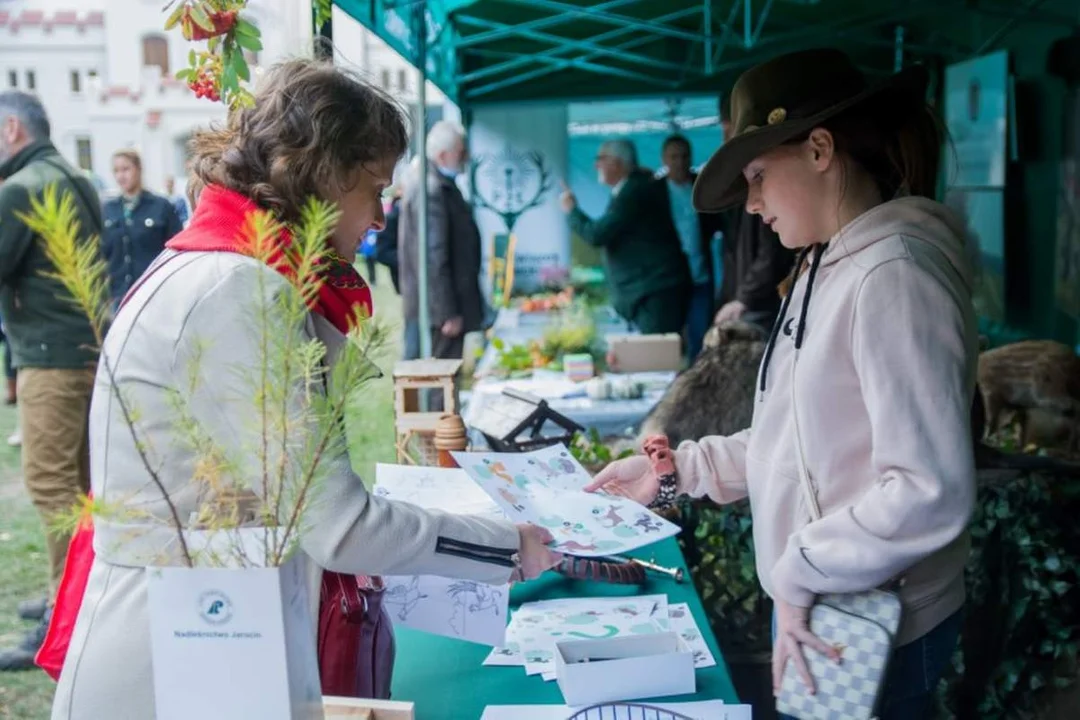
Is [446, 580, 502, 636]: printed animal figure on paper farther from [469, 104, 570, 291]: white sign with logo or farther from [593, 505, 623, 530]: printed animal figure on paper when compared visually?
[469, 104, 570, 291]: white sign with logo

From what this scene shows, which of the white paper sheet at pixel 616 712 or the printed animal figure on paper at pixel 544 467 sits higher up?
the printed animal figure on paper at pixel 544 467

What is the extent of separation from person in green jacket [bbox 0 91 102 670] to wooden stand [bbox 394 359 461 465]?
2.12 metres

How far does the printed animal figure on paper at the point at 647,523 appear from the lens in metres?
1.83

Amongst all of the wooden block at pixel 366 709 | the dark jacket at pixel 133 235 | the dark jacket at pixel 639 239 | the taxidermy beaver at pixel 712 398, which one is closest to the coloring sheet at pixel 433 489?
the wooden block at pixel 366 709

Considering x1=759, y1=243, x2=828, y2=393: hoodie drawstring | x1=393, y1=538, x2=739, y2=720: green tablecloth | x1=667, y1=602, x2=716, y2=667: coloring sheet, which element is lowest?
x1=393, y1=538, x2=739, y2=720: green tablecloth

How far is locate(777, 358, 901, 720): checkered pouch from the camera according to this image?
4.59 ft

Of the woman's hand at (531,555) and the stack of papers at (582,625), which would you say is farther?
the stack of papers at (582,625)

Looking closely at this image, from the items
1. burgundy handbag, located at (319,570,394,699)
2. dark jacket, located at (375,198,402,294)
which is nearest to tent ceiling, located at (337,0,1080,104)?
dark jacket, located at (375,198,402,294)

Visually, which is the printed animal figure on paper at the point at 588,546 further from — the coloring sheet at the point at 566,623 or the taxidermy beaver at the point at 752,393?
the taxidermy beaver at the point at 752,393

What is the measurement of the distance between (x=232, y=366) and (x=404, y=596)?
80 cm

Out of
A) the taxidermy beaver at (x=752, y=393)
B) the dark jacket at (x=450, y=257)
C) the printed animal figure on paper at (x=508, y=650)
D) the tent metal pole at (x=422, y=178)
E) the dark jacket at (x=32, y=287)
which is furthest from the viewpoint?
the dark jacket at (x=450, y=257)

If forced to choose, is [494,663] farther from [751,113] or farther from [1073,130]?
[1073,130]

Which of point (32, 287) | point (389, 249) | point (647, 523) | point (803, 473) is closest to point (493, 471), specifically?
point (647, 523)

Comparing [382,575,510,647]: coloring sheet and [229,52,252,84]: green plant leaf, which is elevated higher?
[229,52,252,84]: green plant leaf
